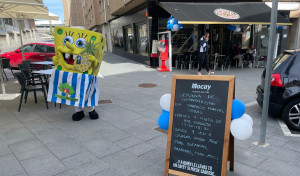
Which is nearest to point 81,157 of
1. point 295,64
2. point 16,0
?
point 295,64

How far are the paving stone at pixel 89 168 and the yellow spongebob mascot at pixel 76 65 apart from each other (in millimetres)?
1692

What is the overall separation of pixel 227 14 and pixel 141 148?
31.0 feet

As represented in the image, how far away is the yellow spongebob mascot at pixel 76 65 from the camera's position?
433 centimetres

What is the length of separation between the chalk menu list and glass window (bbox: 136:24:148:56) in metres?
11.2

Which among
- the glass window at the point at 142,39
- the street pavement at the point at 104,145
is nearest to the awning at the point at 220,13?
the glass window at the point at 142,39

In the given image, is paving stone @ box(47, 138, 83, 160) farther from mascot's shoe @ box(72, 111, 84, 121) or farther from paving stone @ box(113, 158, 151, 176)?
mascot's shoe @ box(72, 111, 84, 121)

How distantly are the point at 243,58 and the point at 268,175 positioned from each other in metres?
10.6

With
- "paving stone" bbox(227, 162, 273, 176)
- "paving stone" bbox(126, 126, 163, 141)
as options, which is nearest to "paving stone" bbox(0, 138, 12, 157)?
"paving stone" bbox(126, 126, 163, 141)

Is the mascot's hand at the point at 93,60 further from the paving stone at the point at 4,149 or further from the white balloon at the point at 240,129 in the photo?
the white balloon at the point at 240,129

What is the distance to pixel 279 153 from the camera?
3.28 m

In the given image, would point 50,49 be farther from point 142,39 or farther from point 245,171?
point 245,171

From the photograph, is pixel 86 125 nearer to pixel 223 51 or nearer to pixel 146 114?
pixel 146 114

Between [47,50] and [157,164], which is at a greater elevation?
[47,50]

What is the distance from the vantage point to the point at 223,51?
14.3 meters
